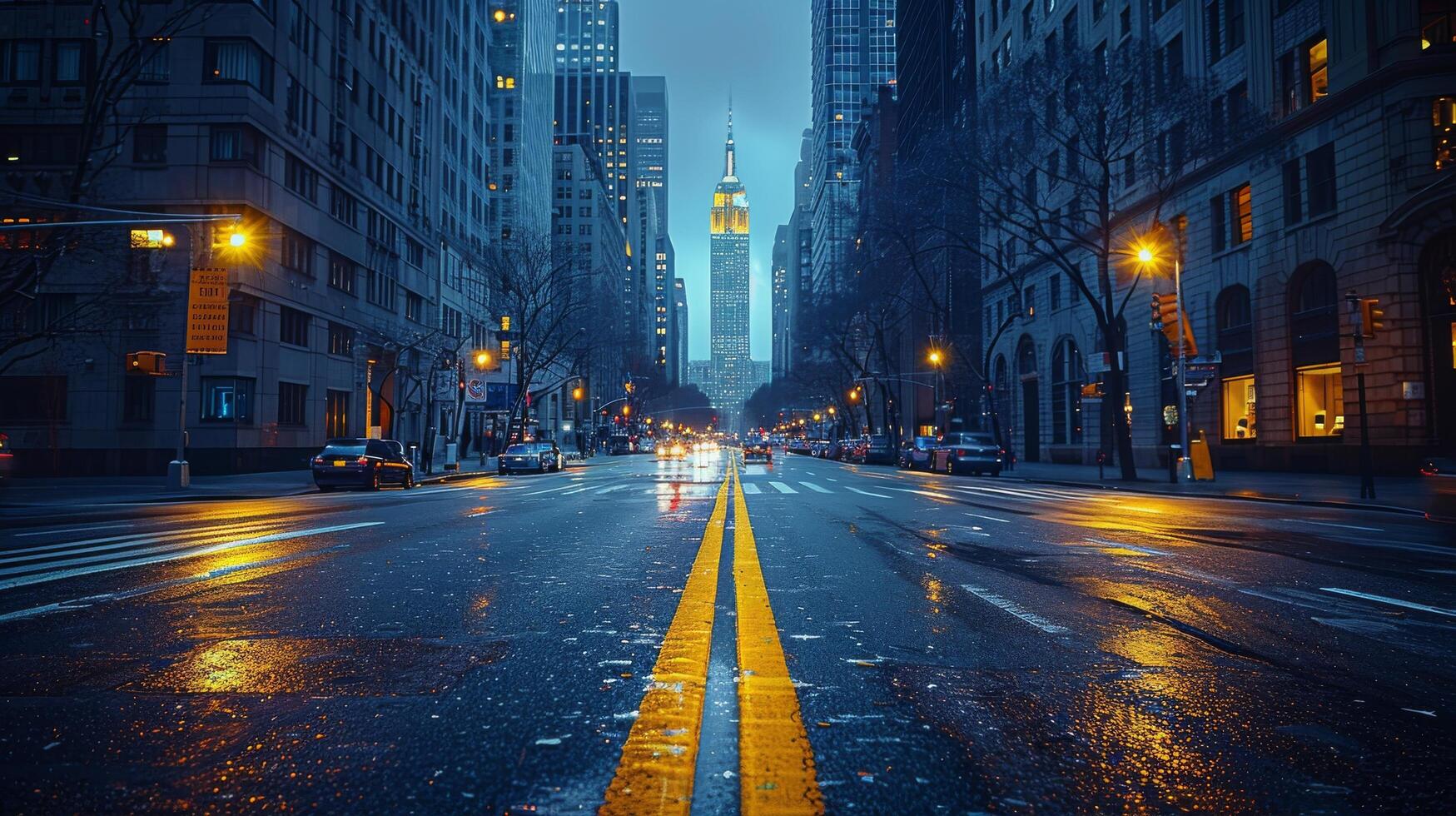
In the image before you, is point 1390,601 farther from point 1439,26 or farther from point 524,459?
point 524,459

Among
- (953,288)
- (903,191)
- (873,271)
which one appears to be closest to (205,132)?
(903,191)

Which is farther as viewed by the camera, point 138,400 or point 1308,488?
point 138,400

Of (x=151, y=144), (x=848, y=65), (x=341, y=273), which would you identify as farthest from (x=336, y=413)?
(x=848, y=65)

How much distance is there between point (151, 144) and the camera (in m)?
33.3

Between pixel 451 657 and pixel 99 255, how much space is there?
35349 millimetres

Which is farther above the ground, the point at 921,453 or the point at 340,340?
the point at 340,340

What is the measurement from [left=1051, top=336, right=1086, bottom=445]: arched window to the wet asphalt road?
40.3 metres

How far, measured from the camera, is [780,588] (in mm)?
5832

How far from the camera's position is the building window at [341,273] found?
138 feet

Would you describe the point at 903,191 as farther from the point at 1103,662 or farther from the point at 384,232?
the point at 1103,662

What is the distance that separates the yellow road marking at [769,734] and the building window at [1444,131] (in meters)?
30.2

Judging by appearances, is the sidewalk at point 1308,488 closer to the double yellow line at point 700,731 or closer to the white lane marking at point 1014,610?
the white lane marking at point 1014,610

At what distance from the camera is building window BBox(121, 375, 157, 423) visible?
32594 millimetres

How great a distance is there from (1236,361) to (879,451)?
2339 cm
